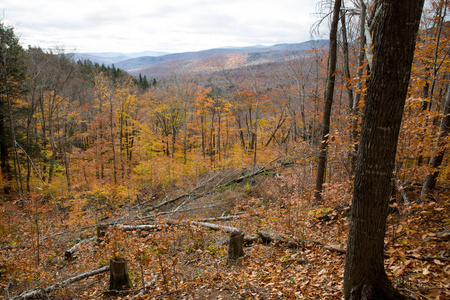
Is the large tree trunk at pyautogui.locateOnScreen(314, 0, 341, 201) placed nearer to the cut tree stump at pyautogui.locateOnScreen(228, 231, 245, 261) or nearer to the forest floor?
the forest floor

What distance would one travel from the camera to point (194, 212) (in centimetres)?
1147

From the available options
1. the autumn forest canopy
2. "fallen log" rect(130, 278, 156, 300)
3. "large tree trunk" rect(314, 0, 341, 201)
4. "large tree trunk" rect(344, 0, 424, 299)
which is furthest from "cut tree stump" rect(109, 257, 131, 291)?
"large tree trunk" rect(314, 0, 341, 201)

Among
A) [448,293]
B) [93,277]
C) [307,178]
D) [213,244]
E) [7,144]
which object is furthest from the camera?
[7,144]

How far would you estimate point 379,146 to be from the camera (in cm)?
237

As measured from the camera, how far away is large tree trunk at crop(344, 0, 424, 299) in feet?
7.13

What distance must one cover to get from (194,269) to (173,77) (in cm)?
2368

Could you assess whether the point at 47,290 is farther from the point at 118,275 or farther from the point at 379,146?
the point at 379,146

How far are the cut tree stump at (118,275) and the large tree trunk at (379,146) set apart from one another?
454 cm

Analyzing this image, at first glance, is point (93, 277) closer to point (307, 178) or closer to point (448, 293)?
point (448, 293)

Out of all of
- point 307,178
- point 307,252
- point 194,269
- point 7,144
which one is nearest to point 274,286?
point 307,252

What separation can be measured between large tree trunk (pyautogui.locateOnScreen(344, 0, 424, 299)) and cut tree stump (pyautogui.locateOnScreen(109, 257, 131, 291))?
14.9 ft

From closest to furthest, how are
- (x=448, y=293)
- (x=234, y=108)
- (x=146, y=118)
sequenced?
(x=448, y=293) → (x=234, y=108) → (x=146, y=118)

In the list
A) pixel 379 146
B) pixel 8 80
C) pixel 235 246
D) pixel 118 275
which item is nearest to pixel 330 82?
pixel 235 246

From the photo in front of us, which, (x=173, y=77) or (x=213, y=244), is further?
(x=173, y=77)
